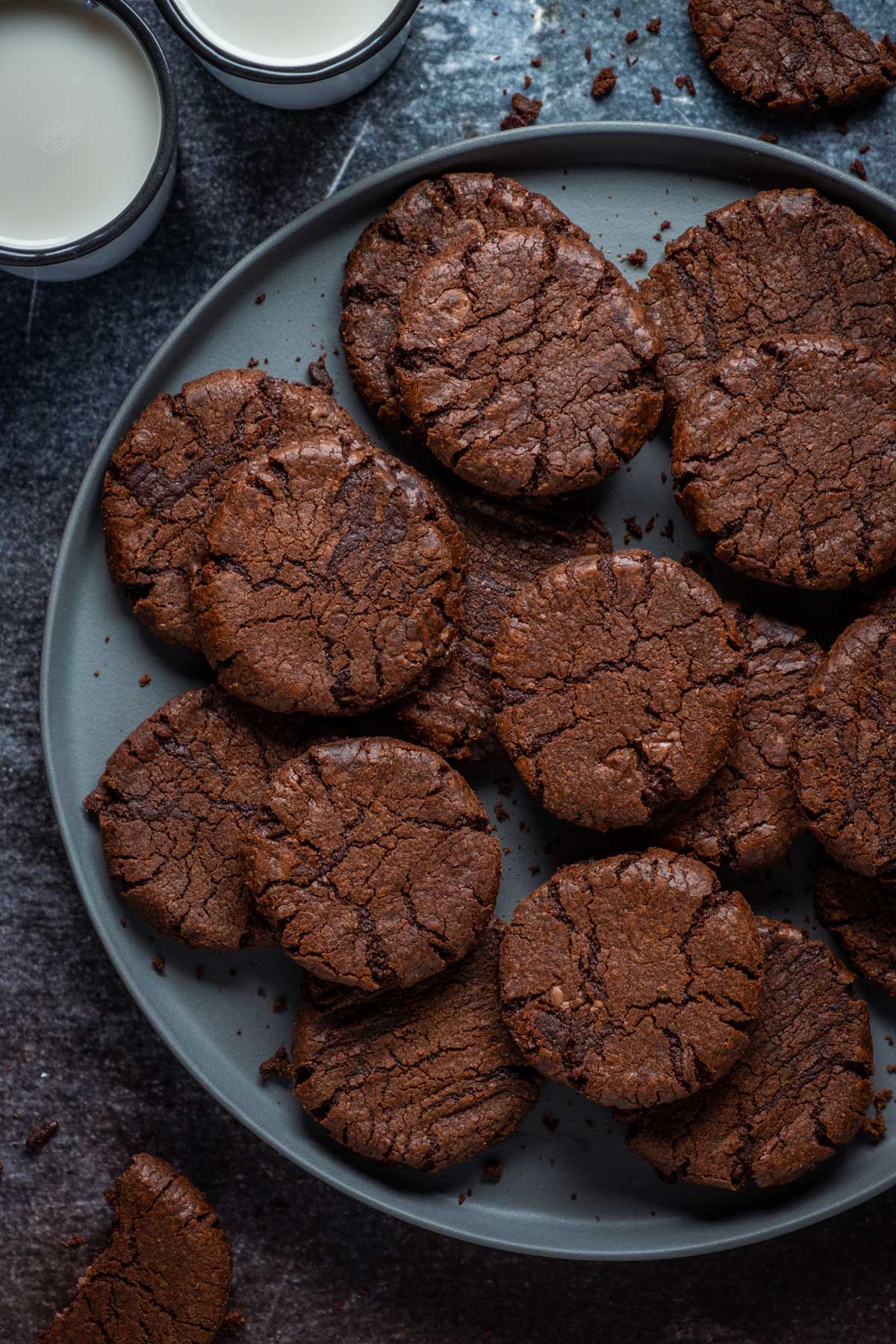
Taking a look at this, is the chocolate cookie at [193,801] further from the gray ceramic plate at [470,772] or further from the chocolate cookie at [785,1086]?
the chocolate cookie at [785,1086]

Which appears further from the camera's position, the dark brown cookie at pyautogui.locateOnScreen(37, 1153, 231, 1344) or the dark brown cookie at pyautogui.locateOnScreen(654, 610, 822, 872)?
the dark brown cookie at pyautogui.locateOnScreen(37, 1153, 231, 1344)

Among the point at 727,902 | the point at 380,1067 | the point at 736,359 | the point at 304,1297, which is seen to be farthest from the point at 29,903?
the point at 736,359

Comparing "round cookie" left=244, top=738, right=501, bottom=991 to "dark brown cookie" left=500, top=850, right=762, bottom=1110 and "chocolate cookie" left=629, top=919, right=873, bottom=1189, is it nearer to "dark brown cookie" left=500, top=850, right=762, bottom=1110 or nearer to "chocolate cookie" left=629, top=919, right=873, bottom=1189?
"dark brown cookie" left=500, top=850, right=762, bottom=1110

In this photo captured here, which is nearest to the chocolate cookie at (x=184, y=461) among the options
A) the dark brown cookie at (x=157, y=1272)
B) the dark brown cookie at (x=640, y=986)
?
the dark brown cookie at (x=640, y=986)

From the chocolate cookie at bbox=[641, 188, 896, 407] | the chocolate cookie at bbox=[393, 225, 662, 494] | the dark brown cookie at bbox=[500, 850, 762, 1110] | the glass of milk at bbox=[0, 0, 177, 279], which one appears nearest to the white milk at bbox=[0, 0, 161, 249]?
the glass of milk at bbox=[0, 0, 177, 279]

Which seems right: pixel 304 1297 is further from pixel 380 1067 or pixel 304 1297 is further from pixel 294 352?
pixel 294 352

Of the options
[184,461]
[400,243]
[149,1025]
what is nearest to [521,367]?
[400,243]

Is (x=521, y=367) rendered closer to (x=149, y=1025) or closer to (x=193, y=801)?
(x=193, y=801)
